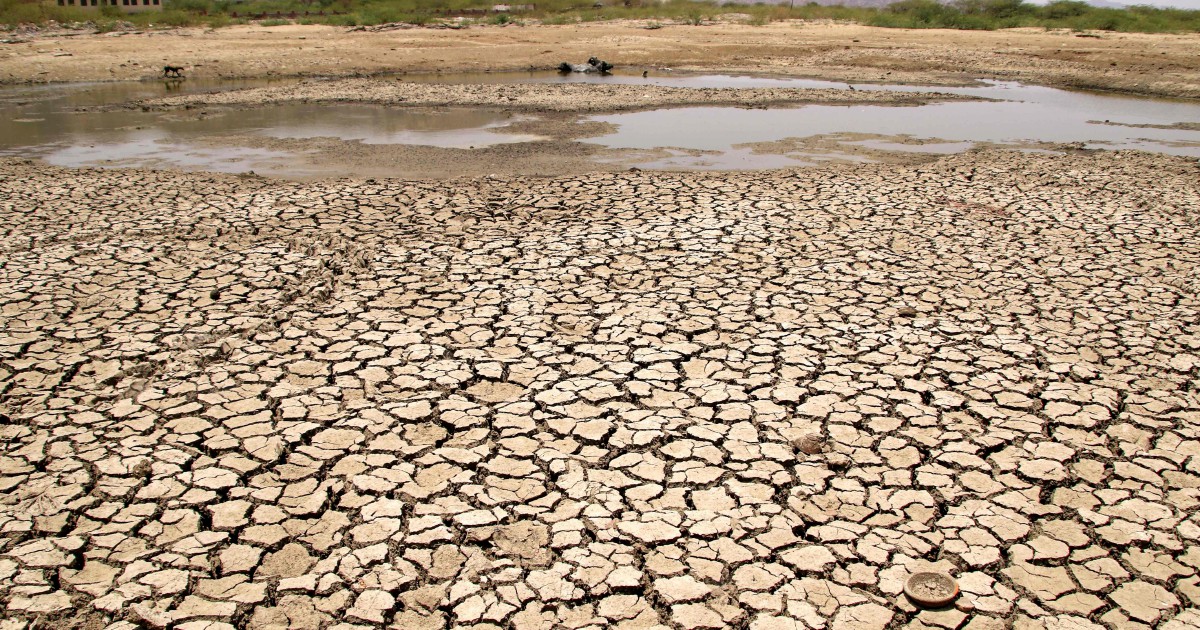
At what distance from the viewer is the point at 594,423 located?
158 inches

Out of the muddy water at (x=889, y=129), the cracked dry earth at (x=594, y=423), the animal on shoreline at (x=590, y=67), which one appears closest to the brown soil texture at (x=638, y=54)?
the animal on shoreline at (x=590, y=67)

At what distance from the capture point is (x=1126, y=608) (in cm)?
282

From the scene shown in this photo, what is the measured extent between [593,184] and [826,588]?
6676mm

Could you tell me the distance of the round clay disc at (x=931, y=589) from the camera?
2.85 m

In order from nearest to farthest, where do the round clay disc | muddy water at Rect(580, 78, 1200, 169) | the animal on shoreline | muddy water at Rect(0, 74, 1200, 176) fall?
the round clay disc
muddy water at Rect(0, 74, 1200, 176)
muddy water at Rect(580, 78, 1200, 169)
the animal on shoreline

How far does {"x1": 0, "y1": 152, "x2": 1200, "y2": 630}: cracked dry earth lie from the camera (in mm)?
2916

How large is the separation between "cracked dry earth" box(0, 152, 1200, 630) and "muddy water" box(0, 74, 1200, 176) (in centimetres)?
392

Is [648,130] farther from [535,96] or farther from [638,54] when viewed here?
[638,54]

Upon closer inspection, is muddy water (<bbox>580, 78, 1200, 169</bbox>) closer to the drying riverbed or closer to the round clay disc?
the drying riverbed

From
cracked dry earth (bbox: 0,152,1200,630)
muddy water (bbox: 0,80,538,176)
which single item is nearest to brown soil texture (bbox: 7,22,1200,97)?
muddy water (bbox: 0,80,538,176)

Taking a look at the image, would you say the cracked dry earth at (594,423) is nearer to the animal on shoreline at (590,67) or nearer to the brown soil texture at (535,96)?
the brown soil texture at (535,96)

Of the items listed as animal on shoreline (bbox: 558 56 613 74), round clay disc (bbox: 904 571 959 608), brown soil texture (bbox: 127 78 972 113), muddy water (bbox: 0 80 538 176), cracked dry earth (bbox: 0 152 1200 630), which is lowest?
round clay disc (bbox: 904 571 959 608)

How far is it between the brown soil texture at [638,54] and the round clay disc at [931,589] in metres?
20.4

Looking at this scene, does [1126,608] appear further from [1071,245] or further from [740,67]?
[740,67]
